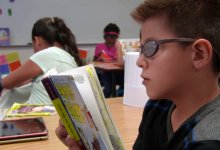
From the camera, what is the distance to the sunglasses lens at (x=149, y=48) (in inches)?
28.5

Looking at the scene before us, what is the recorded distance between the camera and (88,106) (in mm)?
748

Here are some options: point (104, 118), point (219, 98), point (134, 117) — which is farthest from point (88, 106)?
point (134, 117)

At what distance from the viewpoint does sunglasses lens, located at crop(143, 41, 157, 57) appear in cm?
72

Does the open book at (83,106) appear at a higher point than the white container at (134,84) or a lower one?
higher

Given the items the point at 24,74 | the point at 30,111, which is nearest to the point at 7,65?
the point at 24,74

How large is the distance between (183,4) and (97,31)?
4.41m

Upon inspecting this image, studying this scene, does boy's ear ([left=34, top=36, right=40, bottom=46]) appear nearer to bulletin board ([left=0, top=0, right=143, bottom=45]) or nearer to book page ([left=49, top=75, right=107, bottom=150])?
book page ([left=49, top=75, right=107, bottom=150])

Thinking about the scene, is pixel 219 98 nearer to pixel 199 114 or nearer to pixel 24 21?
pixel 199 114

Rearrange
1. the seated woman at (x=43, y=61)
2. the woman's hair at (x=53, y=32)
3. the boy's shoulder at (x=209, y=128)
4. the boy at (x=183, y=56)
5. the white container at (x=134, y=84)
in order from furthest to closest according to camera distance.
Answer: the woman's hair at (x=53, y=32) < the seated woman at (x=43, y=61) < the white container at (x=134, y=84) < the boy at (x=183, y=56) < the boy's shoulder at (x=209, y=128)

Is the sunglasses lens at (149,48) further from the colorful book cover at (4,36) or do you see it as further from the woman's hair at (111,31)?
the colorful book cover at (4,36)

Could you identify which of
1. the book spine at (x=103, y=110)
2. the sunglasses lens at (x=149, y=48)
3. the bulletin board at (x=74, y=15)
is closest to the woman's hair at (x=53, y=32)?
the book spine at (x=103, y=110)

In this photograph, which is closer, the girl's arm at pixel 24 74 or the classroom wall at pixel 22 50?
the girl's arm at pixel 24 74

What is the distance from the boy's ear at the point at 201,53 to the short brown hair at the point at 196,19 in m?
0.02

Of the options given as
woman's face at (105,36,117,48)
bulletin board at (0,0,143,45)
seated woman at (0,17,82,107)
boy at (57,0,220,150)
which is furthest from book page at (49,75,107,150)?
woman's face at (105,36,117,48)
